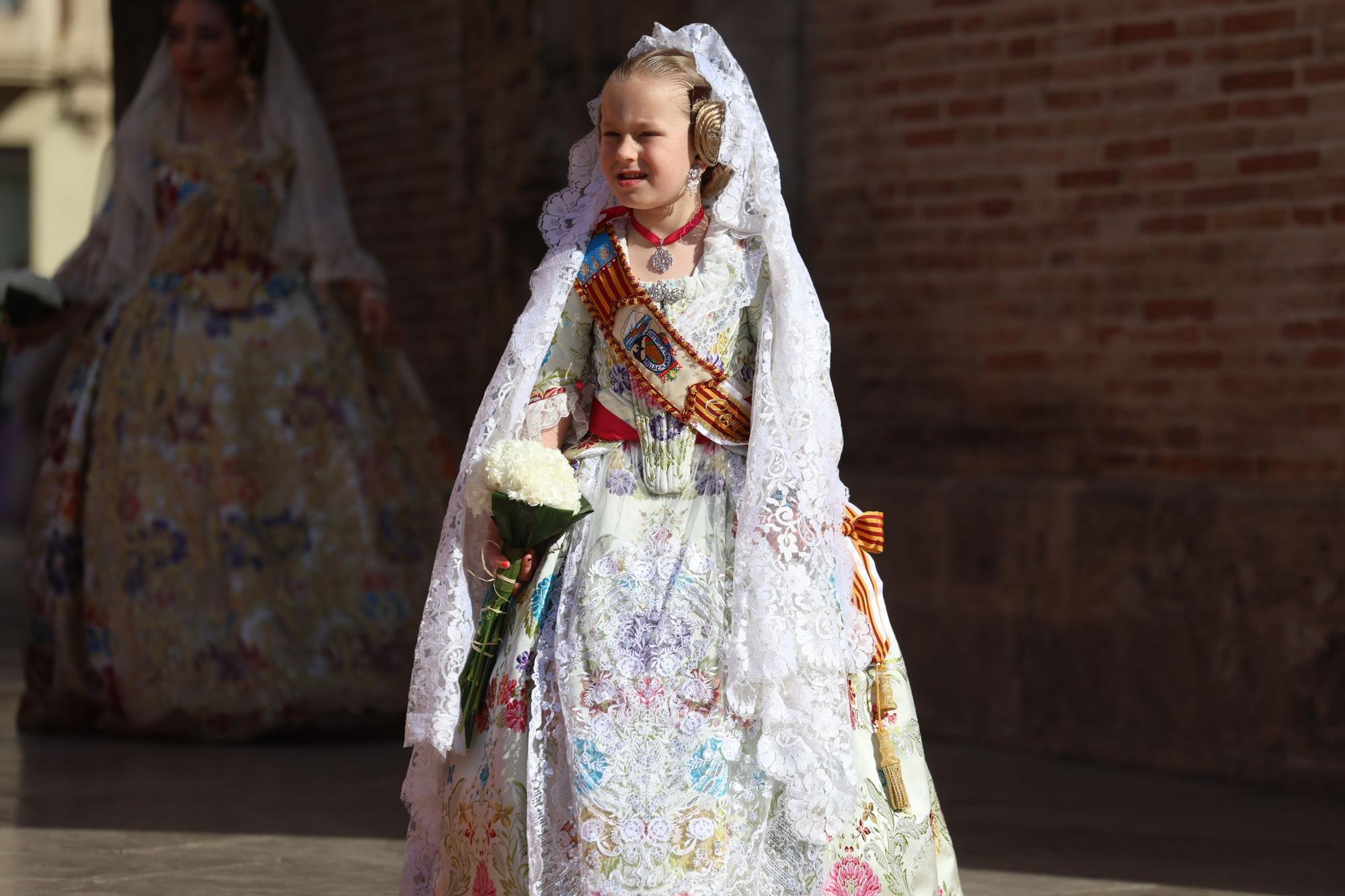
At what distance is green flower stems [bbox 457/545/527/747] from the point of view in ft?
12.8

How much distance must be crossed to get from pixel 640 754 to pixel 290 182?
3970mm

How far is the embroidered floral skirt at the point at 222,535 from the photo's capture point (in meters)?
7.03

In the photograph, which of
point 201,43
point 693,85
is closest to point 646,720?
point 693,85

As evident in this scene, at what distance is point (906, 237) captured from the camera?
25.0 ft

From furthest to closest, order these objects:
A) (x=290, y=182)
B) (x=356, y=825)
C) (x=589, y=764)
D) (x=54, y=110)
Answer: (x=54, y=110) → (x=290, y=182) → (x=356, y=825) → (x=589, y=764)

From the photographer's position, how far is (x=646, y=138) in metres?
3.89

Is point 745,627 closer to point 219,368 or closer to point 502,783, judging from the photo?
point 502,783

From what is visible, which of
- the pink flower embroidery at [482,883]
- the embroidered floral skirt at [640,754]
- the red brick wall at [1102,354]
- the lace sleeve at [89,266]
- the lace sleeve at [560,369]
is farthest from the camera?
the lace sleeve at [89,266]

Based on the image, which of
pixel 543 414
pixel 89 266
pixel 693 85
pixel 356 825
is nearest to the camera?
pixel 693 85

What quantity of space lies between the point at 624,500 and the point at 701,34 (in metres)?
0.81

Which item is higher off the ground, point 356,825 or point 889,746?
point 889,746

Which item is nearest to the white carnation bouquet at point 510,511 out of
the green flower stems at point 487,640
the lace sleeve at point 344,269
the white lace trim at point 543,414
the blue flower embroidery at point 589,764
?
the green flower stems at point 487,640

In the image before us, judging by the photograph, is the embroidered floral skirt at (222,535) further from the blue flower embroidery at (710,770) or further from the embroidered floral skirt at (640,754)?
the blue flower embroidery at (710,770)

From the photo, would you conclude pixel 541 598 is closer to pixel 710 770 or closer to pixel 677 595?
pixel 677 595
